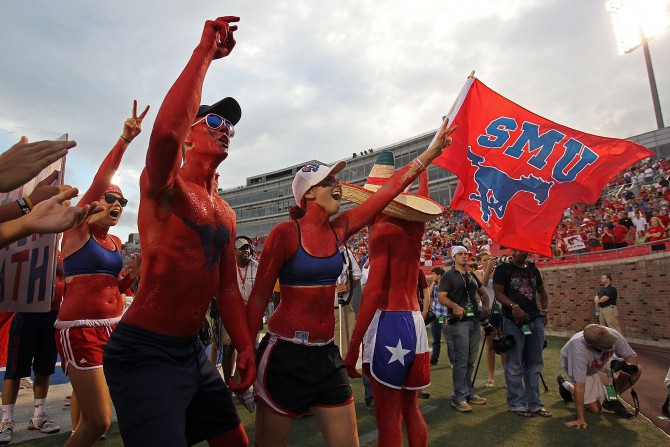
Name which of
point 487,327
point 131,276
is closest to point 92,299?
point 131,276

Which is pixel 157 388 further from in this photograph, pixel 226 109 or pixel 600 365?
pixel 600 365

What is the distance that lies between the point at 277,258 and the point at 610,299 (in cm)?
1120

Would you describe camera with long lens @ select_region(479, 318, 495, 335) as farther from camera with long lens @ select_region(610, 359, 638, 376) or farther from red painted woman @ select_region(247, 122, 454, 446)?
red painted woman @ select_region(247, 122, 454, 446)

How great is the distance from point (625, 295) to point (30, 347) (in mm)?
13564

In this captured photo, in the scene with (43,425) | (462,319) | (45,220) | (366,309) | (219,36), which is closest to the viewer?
(45,220)

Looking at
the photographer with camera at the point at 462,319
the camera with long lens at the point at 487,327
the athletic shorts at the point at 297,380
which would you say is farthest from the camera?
the camera with long lens at the point at 487,327

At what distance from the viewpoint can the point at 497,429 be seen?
467 cm

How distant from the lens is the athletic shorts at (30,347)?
4.39 m

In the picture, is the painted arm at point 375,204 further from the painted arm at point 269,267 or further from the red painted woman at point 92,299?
the red painted woman at point 92,299

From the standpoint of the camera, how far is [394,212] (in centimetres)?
332

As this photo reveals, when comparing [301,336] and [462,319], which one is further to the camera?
[462,319]

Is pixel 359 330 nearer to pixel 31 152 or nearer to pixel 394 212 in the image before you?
pixel 394 212

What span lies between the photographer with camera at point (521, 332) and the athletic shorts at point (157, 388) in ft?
14.5

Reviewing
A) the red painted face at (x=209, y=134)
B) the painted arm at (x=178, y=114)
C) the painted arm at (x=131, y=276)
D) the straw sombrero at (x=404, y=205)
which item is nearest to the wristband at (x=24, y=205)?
the painted arm at (x=178, y=114)
